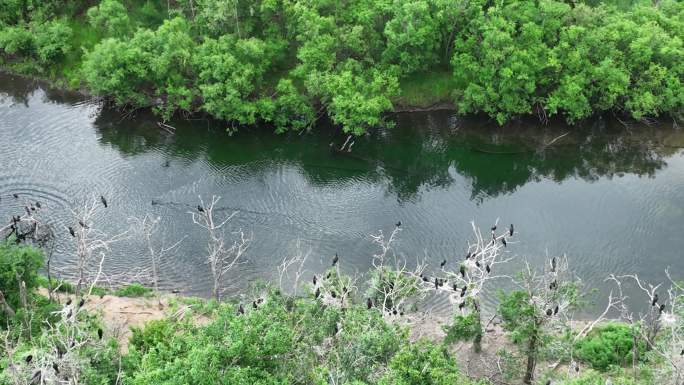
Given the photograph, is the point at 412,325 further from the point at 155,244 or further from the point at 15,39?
the point at 15,39

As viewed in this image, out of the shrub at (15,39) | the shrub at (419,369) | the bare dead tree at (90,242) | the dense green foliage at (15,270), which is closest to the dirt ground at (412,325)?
the bare dead tree at (90,242)

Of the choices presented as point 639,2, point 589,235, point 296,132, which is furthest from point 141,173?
point 639,2

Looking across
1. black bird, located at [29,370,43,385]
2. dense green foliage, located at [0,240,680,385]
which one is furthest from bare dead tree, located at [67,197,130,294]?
black bird, located at [29,370,43,385]

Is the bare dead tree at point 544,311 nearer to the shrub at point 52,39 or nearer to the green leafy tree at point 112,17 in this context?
the green leafy tree at point 112,17

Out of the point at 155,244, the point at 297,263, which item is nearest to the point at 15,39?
the point at 155,244

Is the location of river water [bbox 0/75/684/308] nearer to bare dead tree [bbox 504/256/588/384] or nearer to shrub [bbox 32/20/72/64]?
shrub [bbox 32/20/72/64]

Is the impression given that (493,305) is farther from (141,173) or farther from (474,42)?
(141,173)
